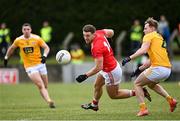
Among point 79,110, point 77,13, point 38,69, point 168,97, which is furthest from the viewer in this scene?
point 77,13

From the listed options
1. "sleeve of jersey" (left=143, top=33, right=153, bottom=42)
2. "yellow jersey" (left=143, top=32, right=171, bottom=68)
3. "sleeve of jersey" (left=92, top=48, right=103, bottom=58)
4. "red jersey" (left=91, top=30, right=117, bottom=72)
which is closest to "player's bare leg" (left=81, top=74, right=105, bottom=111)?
"red jersey" (left=91, top=30, right=117, bottom=72)

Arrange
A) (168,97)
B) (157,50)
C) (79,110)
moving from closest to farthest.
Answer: (157,50)
(168,97)
(79,110)

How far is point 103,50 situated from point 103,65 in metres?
0.61

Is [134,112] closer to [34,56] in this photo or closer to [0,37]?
[34,56]

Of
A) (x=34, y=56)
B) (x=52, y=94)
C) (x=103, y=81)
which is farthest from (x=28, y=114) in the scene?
(x=52, y=94)

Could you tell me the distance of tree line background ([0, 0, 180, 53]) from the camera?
140ft

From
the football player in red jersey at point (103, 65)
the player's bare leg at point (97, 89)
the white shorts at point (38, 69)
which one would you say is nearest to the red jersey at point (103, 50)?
the football player in red jersey at point (103, 65)

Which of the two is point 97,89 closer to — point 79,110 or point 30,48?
point 79,110

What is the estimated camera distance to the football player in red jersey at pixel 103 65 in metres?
15.7

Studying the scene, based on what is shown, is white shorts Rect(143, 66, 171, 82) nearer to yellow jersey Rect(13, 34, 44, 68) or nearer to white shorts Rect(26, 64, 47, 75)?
white shorts Rect(26, 64, 47, 75)

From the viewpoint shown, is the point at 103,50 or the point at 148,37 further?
the point at 103,50

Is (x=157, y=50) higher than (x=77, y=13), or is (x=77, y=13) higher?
(x=77, y=13)

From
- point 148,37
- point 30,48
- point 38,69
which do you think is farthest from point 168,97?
point 30,48

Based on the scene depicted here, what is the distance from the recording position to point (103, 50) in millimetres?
15945
